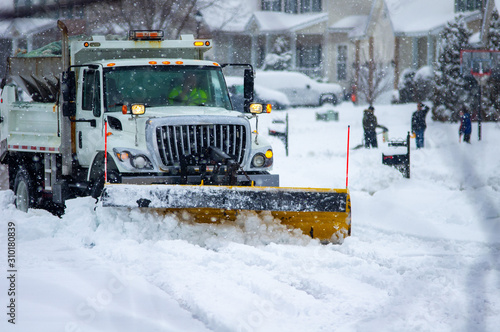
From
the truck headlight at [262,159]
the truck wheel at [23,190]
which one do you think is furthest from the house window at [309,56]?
the truck headlight at [262,159]

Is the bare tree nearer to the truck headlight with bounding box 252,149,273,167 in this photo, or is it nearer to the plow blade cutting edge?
the truck headlight with bounding box 252,149,273,167

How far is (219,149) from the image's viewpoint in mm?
7922

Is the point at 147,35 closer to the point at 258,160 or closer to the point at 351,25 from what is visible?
the point at 258,160

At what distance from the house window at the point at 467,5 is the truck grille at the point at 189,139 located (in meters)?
31.6

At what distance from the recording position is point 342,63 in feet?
146

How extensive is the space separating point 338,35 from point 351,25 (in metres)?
1.06

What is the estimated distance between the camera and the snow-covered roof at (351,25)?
143 feet

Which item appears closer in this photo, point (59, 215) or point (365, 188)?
point (59, 215)

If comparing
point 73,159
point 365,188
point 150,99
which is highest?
point 150,99

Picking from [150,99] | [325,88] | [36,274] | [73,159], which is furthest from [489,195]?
[325,88]

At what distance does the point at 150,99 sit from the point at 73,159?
5.03 feet

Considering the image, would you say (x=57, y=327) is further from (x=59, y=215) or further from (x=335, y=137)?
(x=335, y=137)

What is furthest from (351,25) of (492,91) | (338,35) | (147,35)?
(147,35)

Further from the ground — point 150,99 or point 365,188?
point 150,99
